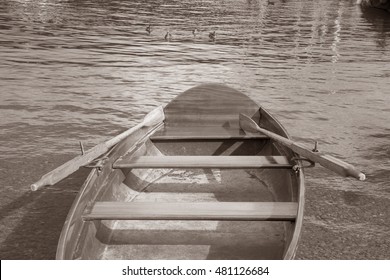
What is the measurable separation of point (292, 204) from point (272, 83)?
10.5 m

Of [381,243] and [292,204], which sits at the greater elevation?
[292,204]

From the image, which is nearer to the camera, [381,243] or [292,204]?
[292,204]

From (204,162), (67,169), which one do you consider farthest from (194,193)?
(67,169)

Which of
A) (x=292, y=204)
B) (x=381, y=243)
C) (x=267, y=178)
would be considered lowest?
(x=381, y=243)

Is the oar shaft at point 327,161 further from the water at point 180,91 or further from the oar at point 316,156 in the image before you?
→ the water at point 180,91

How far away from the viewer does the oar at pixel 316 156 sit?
4.38 metres

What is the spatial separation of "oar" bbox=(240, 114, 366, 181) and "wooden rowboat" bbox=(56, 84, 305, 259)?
164 millimetres

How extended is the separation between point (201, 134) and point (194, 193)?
1.86 meters

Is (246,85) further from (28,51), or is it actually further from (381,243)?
(28,51)

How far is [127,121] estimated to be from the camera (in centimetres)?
1042

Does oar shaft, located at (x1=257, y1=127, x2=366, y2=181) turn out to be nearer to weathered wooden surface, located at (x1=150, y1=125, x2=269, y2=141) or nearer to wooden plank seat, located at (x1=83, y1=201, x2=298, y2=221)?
wooden plank seat, located at (x1=83, y1=201, x2=298, y2=221)

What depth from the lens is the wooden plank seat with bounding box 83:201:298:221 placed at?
438cm

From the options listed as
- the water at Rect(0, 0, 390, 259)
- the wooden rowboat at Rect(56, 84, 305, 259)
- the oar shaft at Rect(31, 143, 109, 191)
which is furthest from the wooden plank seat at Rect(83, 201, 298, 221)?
the water at Rect(0, 0, 390, 259)
